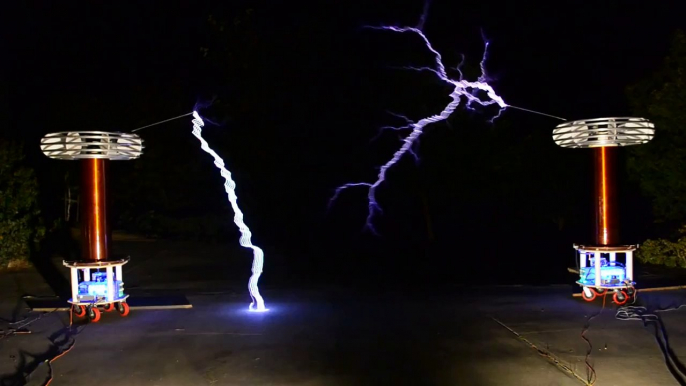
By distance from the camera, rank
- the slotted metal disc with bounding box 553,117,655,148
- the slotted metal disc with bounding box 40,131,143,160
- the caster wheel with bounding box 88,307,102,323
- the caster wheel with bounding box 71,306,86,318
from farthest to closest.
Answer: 1. the slotted metal disc with bounding box 553,117,655,148
2. the caster wheel with bounding box 71,306,86,318
3. the caster wheel with bounding box 88,307,102,323
4. the slotted metal disc with bounding box 40,131,143,160

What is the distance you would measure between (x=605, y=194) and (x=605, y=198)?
5cm

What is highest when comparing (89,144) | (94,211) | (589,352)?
(89,144)

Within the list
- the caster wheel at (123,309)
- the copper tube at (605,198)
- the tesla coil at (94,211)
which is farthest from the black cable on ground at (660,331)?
the tesla coil at (94,211)

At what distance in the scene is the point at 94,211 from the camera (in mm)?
7746

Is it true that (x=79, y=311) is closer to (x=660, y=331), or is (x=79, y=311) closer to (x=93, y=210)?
(x=93, y=210)

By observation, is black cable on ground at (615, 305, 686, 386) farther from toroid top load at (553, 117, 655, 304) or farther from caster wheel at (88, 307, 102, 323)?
caster wheel at (88, 307, 102, 323)

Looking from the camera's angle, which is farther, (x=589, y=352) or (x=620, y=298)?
(x=620, y=298)

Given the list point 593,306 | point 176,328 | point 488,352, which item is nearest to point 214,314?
point 176,328

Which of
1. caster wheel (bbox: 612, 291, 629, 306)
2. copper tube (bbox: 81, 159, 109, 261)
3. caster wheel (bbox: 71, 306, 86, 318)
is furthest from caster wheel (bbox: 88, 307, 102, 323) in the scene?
caster wheel (bbox: 612, 291, 629, 306)

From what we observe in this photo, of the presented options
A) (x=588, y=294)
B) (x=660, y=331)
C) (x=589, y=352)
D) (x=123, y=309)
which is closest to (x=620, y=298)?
(x=588, y=294)

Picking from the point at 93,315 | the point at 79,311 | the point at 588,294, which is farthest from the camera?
the point at 588,294

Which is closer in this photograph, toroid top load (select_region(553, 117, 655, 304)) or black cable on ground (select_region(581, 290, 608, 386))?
black cable on ground (select_region(581, 290, 608, 386))

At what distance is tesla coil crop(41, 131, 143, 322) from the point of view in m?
7.29

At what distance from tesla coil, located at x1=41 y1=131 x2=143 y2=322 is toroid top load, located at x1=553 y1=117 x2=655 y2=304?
16.7ft
